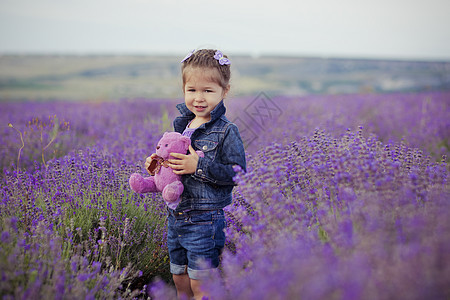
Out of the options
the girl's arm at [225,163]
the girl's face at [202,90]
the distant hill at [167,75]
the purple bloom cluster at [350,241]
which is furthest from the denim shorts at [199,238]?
the distant hill at [167,75]

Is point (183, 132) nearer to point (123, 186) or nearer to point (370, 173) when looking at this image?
point (123, 186)

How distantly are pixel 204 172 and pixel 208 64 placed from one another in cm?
63

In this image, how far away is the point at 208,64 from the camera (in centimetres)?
191

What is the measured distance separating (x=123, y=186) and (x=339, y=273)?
2.08 metres

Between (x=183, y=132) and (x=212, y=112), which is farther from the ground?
(x=212, y=112)

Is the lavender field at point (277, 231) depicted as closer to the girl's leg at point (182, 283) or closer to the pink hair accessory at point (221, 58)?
the girl's leg at point (182, 283)

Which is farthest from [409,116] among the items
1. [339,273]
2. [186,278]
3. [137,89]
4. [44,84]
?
[44,84]

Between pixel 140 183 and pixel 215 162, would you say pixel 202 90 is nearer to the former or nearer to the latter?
pixel 215 162

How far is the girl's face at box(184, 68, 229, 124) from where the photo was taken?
192 centimetres

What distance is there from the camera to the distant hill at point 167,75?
20505 millimetres

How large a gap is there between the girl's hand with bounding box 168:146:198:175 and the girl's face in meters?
0.32

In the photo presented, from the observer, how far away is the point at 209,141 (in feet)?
6.32

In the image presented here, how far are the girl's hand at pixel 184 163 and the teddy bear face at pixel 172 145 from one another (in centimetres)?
6

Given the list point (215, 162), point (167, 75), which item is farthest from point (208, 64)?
point (167, 75)
